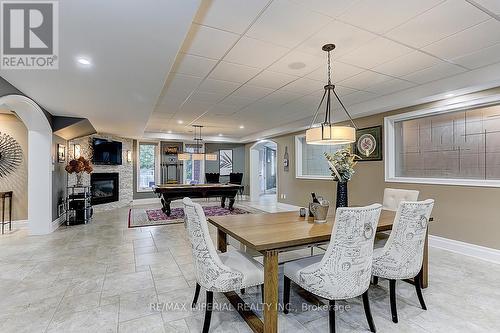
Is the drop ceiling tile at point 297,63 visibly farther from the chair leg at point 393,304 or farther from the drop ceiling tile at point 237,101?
the chair leg at point 393,304

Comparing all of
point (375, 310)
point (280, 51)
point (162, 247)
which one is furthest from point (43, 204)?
point (375, 310)

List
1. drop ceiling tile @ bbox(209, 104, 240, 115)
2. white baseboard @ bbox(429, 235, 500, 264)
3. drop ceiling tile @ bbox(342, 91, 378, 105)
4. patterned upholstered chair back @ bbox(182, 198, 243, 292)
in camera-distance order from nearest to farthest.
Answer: patterned upholstered chair back @ bbox(182, 198, 243, 292) → white baseboard @ bbox(429, 235, 500, 264) → drop ceiling tile @ bbox(342, 91, 378, 105) → drop ceiling tile @ bbox(209, 104, 240, 115)

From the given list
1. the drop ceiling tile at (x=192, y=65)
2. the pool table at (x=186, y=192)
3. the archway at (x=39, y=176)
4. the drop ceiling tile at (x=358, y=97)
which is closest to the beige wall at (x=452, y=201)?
the drop ceiling tile at (x=358, y=97)

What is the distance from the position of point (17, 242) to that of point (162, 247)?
254 centimetres

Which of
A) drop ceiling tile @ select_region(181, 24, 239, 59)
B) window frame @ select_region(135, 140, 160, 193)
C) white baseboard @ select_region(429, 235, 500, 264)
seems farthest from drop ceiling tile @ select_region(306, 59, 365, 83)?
window frame @ select_region(135, 140, 160, 193)

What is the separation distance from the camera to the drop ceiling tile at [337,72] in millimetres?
3170

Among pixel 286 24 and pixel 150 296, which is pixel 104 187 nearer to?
pixel 150 296

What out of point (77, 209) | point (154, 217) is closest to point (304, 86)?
point (154, 217)

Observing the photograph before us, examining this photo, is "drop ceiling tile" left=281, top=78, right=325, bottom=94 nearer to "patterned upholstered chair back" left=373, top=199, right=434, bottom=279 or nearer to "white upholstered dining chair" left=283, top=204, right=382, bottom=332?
"patterned upholstered chair back" left=373, top=199, right=434, bottom=279

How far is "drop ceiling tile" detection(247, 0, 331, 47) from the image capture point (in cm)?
204

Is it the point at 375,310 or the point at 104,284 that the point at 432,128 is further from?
the point at 104,284

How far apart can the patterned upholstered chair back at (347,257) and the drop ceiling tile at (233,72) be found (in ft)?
7.58

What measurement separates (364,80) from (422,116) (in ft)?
4.95

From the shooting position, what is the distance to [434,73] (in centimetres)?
343
